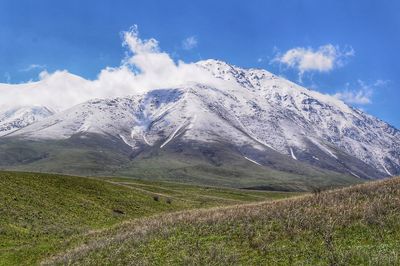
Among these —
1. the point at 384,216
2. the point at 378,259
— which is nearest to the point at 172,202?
the point at 384,216

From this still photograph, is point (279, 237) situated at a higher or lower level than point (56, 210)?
higher

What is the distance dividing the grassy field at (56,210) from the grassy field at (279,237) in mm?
6290

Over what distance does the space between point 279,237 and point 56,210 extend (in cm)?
3586

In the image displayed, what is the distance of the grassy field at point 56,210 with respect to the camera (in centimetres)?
4204

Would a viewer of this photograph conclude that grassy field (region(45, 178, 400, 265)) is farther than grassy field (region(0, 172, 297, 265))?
No

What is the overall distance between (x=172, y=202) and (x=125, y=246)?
176 ft

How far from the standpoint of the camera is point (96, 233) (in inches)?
1764

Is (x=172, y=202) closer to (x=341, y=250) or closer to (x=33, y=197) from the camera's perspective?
(x=33, y=197)

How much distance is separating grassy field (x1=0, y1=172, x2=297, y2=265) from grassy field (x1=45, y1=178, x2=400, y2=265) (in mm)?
6290

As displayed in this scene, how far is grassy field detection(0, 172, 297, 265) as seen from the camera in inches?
1655

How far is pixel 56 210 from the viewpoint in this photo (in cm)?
5878

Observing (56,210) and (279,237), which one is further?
(56,210)

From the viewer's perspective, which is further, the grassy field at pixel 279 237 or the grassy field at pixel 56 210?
the grassy field at pixel 56 210

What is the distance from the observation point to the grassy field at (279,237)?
87.4ft
